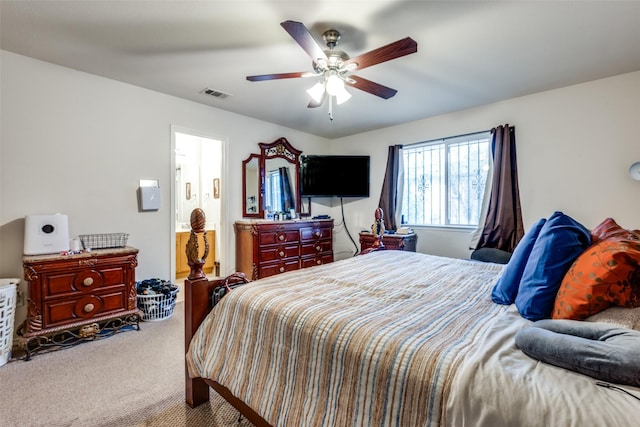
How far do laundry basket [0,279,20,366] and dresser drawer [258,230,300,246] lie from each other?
230cm

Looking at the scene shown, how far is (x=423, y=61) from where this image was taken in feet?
8.32

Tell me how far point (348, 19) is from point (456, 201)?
2873mm

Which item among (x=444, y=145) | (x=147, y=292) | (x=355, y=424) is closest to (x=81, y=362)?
(x=147, y=292)

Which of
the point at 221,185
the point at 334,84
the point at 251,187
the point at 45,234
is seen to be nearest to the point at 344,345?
the point at 334,84

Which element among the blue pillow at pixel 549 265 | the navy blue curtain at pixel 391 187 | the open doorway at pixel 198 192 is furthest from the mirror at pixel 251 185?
the blue pillow at pixel 549 265

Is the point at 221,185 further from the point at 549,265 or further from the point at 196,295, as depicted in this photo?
the point at 549,265

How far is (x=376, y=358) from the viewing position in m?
0.98

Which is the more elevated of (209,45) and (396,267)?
(209,45)

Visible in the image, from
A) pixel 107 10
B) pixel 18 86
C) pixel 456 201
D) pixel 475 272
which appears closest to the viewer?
pixel 107 10

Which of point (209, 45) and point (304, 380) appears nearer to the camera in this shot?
point (304, 380)

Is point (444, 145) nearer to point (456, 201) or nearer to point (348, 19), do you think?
point (456, 201)

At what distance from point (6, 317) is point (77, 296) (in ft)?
1.37

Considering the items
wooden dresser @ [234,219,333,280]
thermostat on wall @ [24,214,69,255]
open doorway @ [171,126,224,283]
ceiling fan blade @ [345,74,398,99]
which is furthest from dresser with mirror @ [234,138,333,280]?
ceiling fan blade @ [345,74,398,99]

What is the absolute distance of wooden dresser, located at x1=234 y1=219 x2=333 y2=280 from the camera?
12.7 ft
